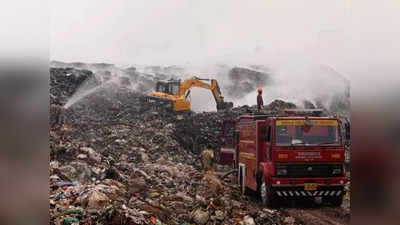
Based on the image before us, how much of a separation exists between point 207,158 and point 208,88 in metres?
0.60

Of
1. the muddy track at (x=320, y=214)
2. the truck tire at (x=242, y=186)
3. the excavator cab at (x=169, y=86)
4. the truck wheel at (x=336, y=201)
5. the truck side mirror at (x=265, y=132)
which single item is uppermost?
the excavator cab at (x=169, y=86)

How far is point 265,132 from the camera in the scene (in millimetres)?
4098

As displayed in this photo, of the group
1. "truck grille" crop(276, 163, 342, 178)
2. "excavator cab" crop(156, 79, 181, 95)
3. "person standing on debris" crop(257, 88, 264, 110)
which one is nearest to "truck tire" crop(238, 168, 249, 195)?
"truck grille" crop(276, 163, 342, 178)

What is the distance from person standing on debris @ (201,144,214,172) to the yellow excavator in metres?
0.37

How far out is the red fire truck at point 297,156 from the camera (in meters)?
4.07

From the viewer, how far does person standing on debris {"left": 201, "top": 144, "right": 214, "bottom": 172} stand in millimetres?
4246

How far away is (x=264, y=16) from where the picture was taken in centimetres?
415

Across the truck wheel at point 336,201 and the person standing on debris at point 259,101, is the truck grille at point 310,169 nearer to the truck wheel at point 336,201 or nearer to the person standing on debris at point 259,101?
the truck wheel at point 336,201

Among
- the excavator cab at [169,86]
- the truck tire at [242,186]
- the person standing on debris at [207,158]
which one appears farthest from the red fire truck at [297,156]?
the excavator cab at [169,86]

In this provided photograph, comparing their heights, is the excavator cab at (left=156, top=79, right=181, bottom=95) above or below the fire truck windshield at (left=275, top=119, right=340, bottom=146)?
above

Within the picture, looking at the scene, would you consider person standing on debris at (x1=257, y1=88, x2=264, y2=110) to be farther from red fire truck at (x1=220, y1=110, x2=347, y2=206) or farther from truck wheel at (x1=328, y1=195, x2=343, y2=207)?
truck wheel at (x1=328, y1=195, x2=343, y2=207)

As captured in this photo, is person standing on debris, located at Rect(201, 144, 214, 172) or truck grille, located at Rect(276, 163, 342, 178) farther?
person standing on debris, located at Rect(201, 144, 214, 172)
